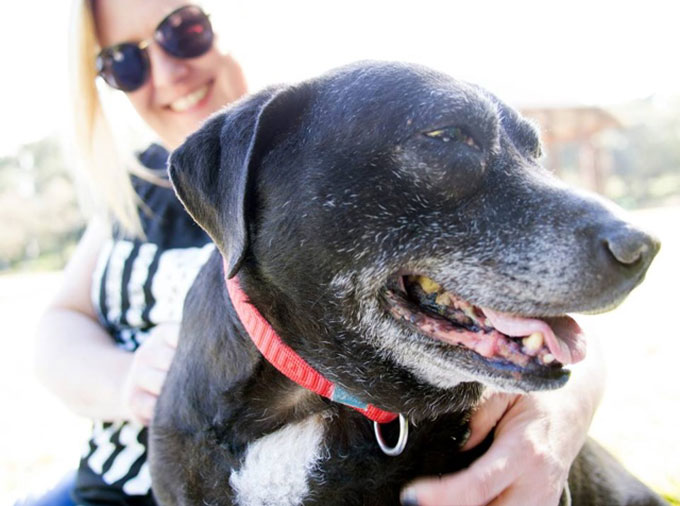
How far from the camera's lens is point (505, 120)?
204 cm

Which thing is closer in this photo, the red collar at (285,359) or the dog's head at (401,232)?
the dog's head at (401,232)

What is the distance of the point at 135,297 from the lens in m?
2.88

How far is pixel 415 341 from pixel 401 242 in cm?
28

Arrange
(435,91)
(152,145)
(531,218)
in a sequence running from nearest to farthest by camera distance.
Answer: (531,218) < (435,91) < (152,145)

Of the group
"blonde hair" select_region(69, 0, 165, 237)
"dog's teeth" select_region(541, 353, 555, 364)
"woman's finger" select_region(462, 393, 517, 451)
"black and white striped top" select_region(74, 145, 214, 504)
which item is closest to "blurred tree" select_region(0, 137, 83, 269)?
"blonde hair" select_region(69, 0, 165, 237)

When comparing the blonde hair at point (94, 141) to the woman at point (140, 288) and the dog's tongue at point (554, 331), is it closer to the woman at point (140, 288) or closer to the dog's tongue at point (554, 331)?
the woman at point (140, 288)

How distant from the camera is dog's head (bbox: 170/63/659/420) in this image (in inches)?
67.9

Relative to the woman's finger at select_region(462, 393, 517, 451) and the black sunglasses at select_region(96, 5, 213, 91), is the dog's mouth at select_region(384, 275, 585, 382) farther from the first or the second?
the black sunglasses at select_region(96, 5, 213, 91)

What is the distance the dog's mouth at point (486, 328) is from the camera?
1.71 m

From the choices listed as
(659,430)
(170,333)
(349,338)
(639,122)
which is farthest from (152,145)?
(639,122)

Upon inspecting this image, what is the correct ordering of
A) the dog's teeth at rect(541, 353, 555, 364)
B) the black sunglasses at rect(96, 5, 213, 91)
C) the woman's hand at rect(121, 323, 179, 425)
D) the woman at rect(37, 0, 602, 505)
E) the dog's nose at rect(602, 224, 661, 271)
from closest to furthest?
the dog's nose at rect(602, 224, 661, 271)
the dog's teeth at rect(541, 353, 555, 364)
the woman at rect(37, 0, 602, 505)
the woman's hand at rect(121, 323, 179, 425)
the black sunglasses at rect(96, 5, 213, 91)

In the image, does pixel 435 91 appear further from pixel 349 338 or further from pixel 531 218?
pixel 349 338

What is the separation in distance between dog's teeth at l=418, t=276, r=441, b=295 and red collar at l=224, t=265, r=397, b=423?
1.30ft

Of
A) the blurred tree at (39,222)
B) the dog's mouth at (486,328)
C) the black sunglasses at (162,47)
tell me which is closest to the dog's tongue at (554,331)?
the dog's mouth at (486,328)
